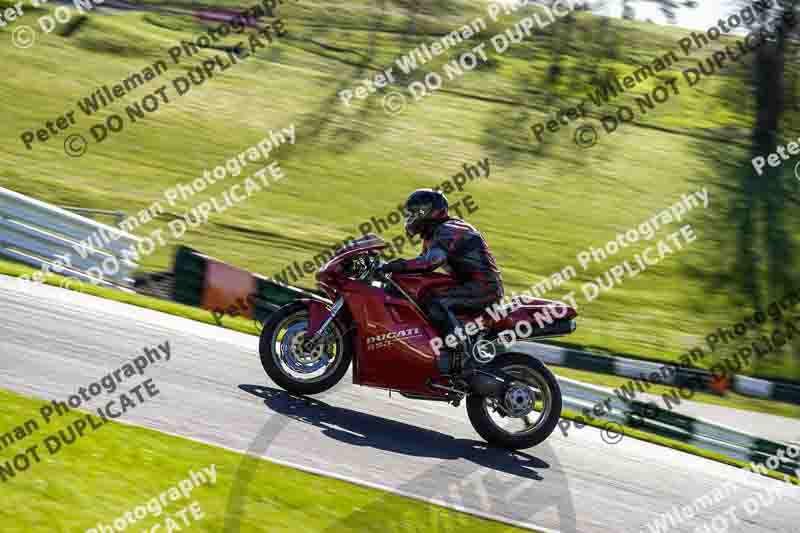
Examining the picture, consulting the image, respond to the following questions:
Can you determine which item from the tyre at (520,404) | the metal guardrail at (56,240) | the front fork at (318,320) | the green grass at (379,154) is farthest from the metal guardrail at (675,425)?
the green grass at (379,154)

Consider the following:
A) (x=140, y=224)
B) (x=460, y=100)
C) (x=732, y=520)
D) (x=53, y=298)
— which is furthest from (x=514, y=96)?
(x=732, y=520)

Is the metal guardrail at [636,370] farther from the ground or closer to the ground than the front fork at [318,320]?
closer to the ground

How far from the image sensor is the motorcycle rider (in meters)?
7.77

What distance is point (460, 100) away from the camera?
35.4m

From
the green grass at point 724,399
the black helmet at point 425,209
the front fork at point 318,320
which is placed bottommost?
the green grass at point 724,399

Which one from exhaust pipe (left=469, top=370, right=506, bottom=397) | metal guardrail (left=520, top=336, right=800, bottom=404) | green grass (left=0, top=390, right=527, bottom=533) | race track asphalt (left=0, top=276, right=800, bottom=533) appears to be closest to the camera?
green grass (left=0, top=390, right=527, bottom=533)

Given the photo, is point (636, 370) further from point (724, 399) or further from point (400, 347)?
point (400, 347)

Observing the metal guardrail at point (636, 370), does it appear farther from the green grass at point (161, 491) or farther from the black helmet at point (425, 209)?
the green grass at point (161, 491)

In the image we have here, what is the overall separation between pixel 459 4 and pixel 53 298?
39.1 metres

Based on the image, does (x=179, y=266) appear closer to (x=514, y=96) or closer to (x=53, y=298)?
(x=53, y=298)

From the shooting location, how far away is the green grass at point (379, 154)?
72.9ft

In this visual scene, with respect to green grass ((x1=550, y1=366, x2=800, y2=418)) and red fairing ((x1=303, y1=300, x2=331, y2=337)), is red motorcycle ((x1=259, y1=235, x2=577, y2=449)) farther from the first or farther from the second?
green grass ((x1=550, y1=366, x2=800, y2=418))

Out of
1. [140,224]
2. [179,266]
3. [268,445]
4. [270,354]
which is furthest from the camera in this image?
[140,224]

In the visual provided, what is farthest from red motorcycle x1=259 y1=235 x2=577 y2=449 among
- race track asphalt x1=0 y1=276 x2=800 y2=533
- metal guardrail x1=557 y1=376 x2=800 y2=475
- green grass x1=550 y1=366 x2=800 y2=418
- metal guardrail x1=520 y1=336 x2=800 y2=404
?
green grass x1=550 y1=366 x2=800 y2=418
